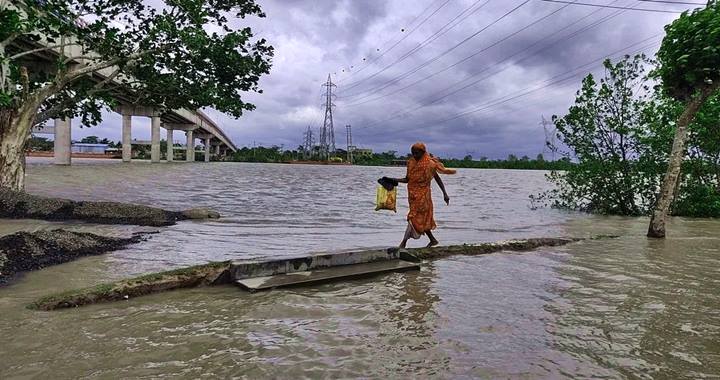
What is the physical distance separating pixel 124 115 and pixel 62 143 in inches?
605

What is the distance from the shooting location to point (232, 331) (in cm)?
422

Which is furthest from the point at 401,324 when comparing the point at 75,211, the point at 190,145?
the point at 190,145

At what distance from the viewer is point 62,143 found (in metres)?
46.3

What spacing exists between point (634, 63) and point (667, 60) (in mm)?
7104

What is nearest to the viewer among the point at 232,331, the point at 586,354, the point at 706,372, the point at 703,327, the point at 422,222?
the point at 706,372

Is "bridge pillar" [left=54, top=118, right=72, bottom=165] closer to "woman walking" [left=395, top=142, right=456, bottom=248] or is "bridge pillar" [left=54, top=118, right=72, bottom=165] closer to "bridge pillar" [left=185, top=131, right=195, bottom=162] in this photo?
"bridge pillar" [left=185, top=131, right=195, bottom=162]

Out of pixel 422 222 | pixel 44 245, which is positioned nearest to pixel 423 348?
A: pixel 422 222

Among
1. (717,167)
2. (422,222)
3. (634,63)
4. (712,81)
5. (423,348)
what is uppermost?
(634,63)

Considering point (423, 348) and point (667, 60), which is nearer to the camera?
point (423, 348)

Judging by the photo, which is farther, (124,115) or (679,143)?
(124,115)

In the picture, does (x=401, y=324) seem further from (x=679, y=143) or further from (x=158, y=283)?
(x=679, y=143)

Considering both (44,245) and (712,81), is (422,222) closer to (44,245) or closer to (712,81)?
(44,245)

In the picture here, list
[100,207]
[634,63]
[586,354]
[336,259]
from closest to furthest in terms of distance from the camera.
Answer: [586,354]
[336,259]
[100,207]
[634,63]

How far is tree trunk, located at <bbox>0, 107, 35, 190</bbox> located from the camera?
1217 cm
